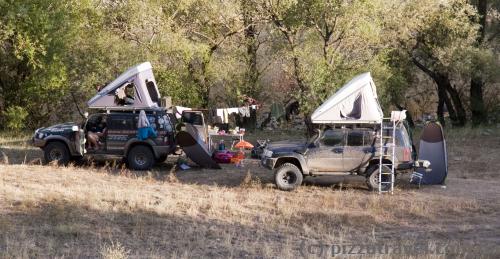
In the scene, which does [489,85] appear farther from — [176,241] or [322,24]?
[176,241]

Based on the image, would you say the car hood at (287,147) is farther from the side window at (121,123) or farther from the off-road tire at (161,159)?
the side window at (121,123)

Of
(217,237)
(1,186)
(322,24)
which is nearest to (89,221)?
(217,237)

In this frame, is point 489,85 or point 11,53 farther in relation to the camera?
point 489,85

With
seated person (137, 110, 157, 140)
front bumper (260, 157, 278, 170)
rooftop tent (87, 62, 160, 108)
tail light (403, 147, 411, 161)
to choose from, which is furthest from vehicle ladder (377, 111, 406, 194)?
rooftop tent (87, 62, 160, 108)

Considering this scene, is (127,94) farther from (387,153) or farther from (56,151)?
(387,153)

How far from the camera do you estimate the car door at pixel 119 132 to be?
58.7ft

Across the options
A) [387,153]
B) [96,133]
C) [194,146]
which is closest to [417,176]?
[387,153]

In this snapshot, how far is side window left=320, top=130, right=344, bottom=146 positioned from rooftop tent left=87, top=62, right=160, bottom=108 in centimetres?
561

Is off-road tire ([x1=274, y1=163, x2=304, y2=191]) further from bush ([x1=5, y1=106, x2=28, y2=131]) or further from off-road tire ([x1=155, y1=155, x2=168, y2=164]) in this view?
bush ([x1=5, y1=106, x2=28, y2=131])

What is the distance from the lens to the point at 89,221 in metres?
11.2

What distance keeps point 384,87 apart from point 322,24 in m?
3.95

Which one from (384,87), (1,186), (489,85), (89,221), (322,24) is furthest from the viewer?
(489,85)

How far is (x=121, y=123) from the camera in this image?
1797 cm

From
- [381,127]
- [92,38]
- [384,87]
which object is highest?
[92,38]
